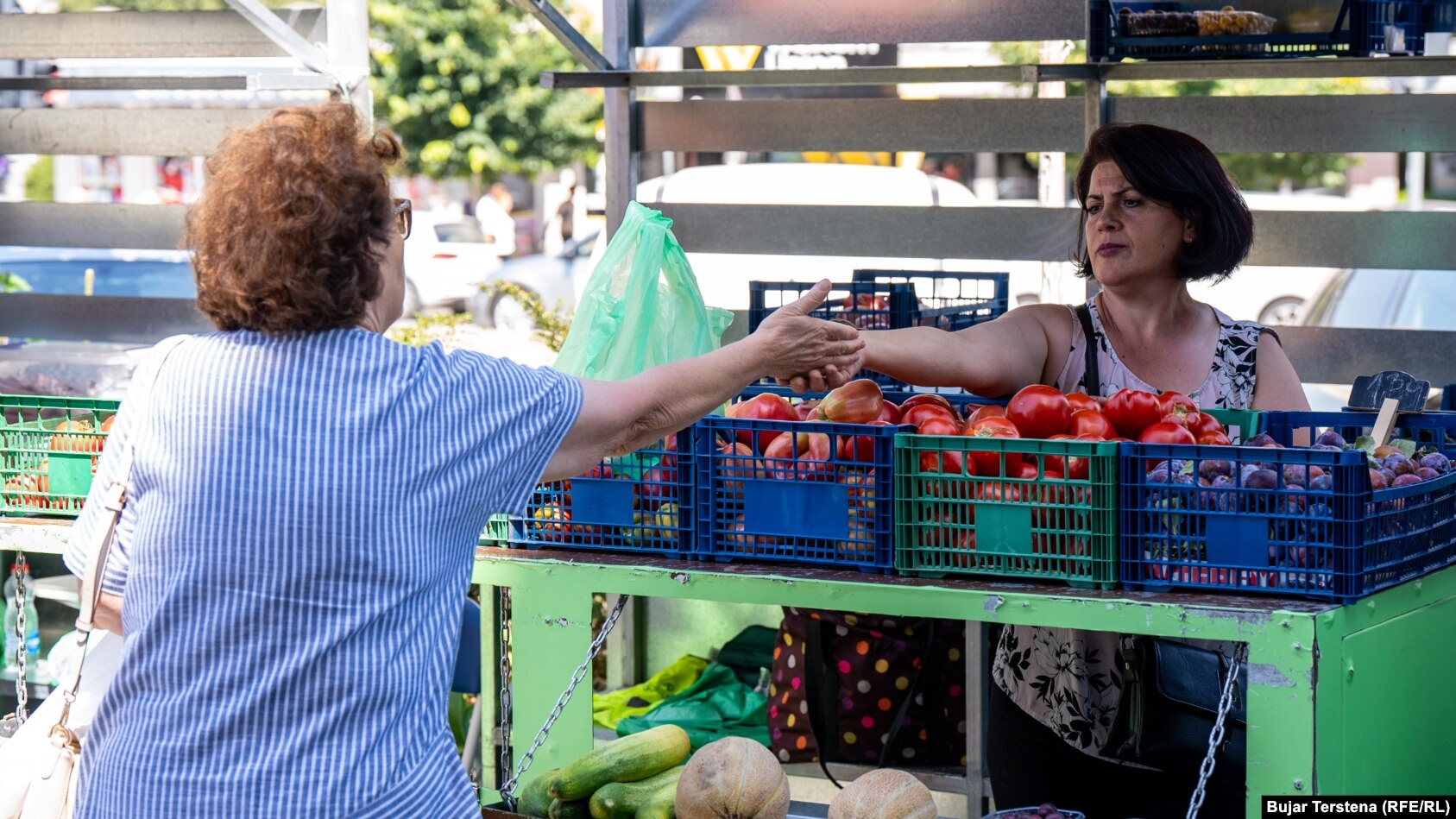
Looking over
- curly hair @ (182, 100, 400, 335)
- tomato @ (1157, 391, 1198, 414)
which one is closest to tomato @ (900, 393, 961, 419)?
tomato @ (1157, 391, 1198, 414)

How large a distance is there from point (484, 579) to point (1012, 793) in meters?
1.08

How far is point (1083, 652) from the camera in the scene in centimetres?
278

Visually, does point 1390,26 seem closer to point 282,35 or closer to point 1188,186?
point 1188,186

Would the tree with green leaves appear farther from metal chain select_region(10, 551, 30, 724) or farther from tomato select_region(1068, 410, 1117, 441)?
tomato select_region(1068, 410, 1117, 441)

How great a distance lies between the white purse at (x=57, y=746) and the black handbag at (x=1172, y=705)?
64.6 inches

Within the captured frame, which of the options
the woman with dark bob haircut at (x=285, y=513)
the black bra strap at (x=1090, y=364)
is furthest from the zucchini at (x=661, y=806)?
the black bra strap at (x=1090, y=364)

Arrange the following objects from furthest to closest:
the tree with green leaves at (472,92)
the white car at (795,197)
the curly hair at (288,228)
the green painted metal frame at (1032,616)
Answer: the tree with green leaves at (472,92), the white car at (795,197), the green painted metal frame at (1032,616), the curly hair at (288,228)

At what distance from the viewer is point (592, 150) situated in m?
22.3

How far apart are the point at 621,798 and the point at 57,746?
0.88 meters

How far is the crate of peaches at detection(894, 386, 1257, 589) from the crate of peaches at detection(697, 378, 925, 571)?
5 centimetres

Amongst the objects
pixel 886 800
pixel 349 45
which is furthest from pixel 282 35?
pixel 886 800

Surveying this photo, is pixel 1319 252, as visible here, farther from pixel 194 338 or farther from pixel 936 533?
pixel 194 338

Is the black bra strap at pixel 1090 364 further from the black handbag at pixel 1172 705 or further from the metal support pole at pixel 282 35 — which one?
the metal support pole at pixel 282 35

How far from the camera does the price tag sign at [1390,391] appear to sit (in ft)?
10.3
